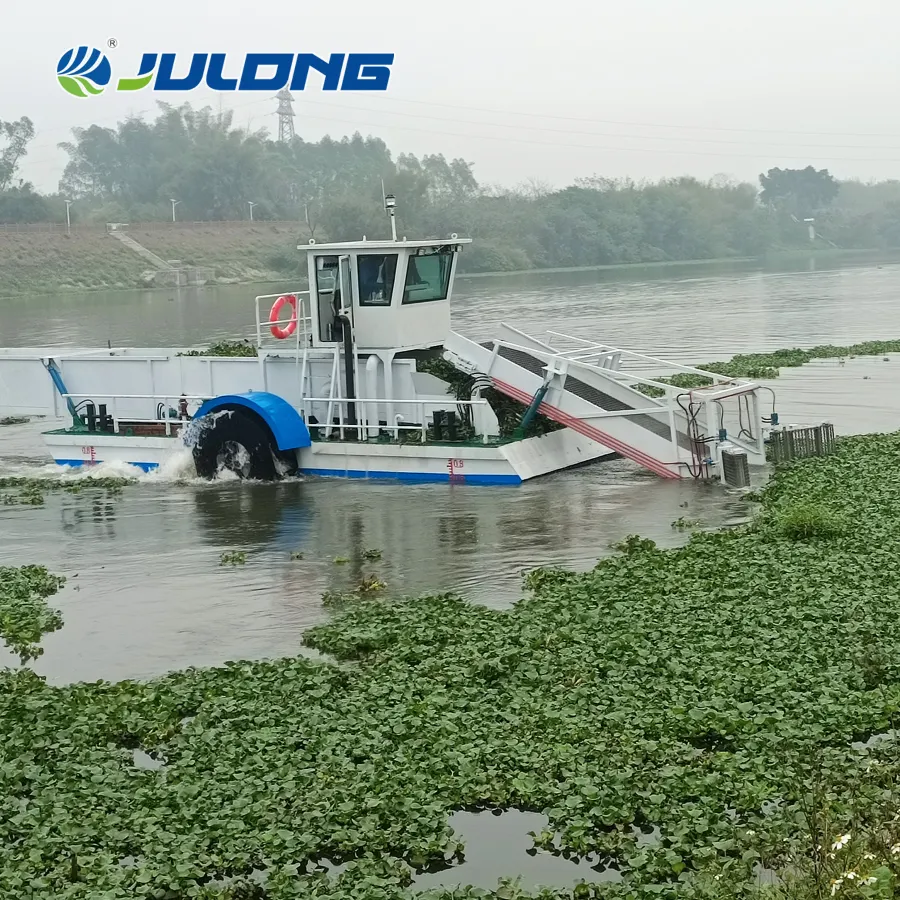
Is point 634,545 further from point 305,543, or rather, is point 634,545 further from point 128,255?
point 128,255

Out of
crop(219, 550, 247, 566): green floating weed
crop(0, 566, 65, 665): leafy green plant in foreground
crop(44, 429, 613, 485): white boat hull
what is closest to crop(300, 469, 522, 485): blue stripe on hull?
crop(44, 429, 613, 485): white boat hull

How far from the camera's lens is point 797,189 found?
187375 millimetres

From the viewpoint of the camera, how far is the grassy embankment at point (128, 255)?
335ft

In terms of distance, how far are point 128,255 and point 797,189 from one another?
106089 millimetres

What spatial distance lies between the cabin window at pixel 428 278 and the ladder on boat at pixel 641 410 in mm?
1258

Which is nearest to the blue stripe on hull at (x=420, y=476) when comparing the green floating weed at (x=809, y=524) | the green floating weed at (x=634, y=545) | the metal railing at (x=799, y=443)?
the metal railing at (x=799, y=443)

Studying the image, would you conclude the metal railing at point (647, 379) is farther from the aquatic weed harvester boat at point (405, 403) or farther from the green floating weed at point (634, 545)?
the green floating weed at point (634, 545)

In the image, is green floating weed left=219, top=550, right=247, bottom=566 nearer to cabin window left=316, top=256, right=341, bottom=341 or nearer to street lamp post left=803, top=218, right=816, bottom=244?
cabin window left=316, top=256, right=341, bottom=341

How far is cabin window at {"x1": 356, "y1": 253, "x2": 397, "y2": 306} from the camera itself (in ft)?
65.8

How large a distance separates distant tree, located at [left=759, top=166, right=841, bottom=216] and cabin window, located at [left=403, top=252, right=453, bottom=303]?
171318 millimetres

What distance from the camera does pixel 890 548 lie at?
43.8 feet

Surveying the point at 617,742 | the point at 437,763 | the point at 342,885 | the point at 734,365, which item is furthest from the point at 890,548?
the point at 734,365

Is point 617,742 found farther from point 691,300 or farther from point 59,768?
point 691,300

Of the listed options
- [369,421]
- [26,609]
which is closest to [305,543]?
A: [26,609]
